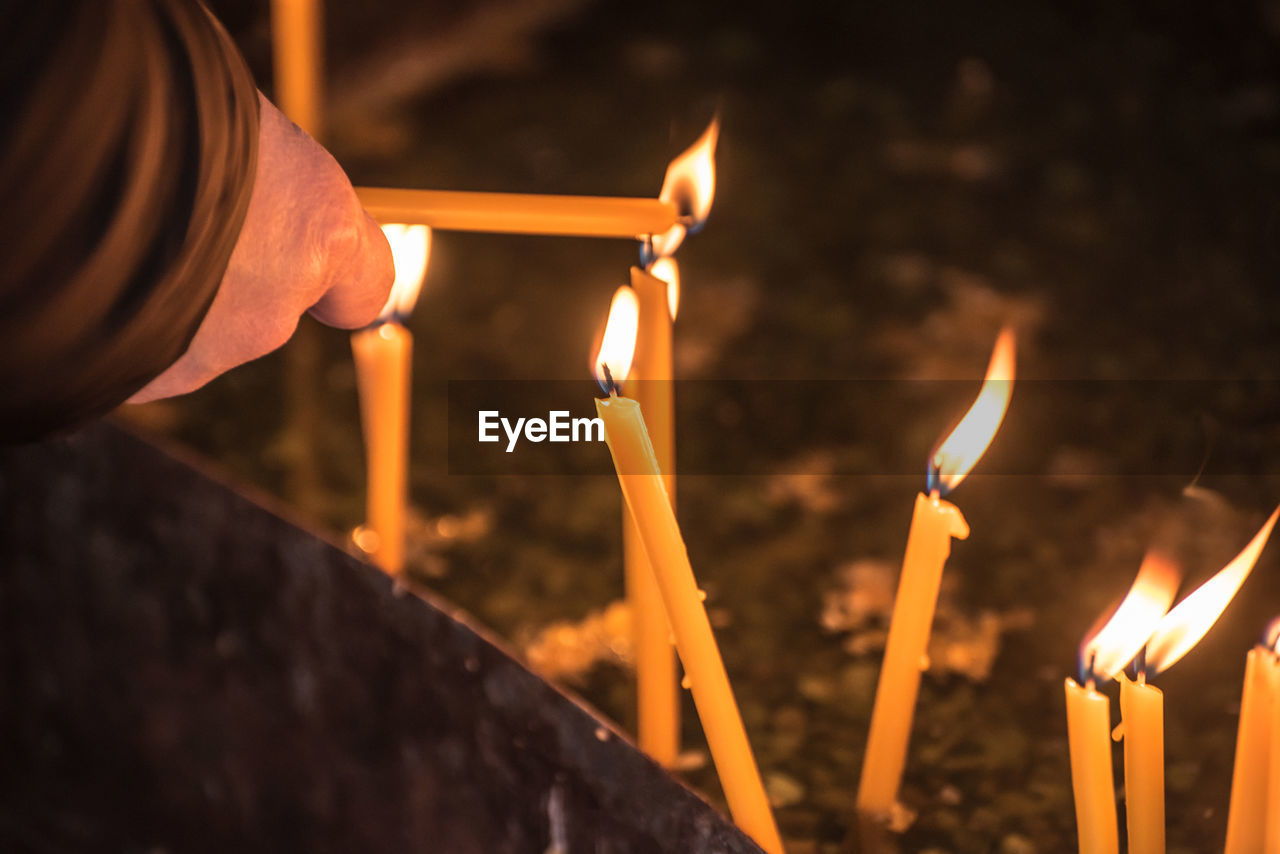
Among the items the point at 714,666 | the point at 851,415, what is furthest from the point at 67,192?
the point at 851,415

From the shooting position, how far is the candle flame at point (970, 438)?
379mm

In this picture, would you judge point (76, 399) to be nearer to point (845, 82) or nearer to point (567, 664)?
point (567, 664)

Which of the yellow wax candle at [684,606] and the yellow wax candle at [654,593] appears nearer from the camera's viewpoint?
the yellow wax candle at [684,606]

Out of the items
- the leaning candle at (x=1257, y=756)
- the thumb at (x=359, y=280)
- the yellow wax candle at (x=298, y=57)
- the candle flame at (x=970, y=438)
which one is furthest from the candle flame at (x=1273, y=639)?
the yellow wax candle at (x=298, y=57)

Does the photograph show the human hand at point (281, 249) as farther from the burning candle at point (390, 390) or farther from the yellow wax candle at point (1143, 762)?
the yellow wax candle at point (1143, 762)

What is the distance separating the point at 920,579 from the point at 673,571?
0.10 metres

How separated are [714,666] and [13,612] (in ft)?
1.07

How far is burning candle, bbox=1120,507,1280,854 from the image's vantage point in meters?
0.32

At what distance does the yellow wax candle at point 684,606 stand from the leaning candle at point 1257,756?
0.49 ft

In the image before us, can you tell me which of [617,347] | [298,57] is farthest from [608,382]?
[298,57]

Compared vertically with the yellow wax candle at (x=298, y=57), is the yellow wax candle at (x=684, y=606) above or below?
below

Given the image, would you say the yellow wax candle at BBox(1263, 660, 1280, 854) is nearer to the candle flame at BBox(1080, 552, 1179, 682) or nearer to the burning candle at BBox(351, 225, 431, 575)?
the candle flame at BBox(1080, 552, 1179, 682)

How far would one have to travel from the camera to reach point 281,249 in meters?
0.36

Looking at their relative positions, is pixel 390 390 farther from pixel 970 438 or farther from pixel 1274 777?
pixel 1274 777
